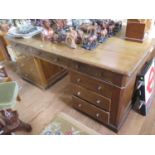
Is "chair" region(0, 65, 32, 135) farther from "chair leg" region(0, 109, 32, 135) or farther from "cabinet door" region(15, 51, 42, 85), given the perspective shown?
"cabinet door" region(15, 51, 42, 85)

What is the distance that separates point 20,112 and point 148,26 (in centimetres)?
163

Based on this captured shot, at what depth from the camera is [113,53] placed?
1.25 meters

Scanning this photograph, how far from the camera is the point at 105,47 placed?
4.42 feet

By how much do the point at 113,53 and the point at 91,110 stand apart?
2.01 ft

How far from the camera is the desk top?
110cm

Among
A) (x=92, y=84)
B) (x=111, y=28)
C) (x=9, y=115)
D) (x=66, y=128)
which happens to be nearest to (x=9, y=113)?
(x=9, y=115)

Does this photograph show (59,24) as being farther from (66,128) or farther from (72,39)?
(66,128)

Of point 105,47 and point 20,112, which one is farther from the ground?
point 105,47
